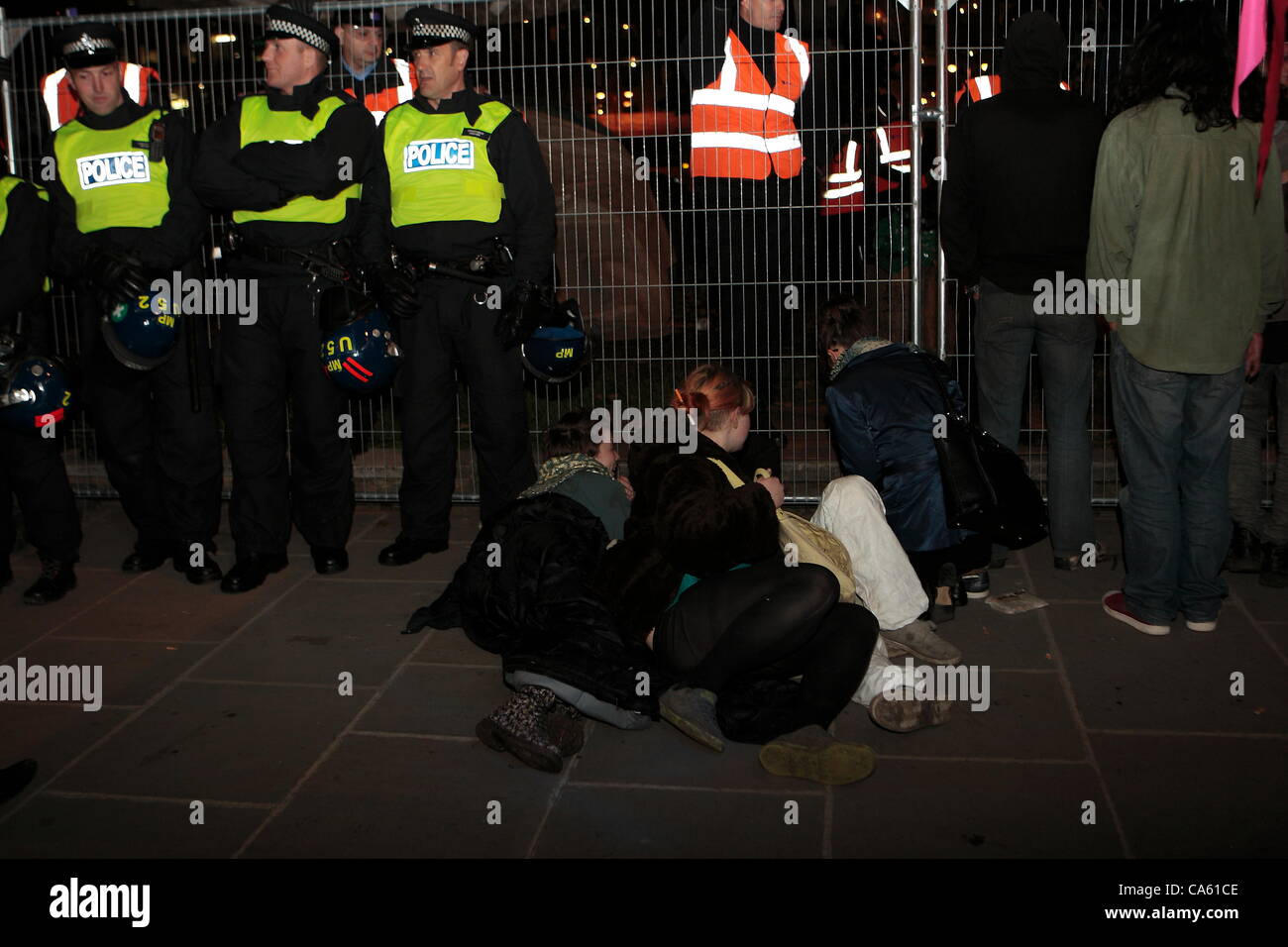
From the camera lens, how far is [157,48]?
724 cm

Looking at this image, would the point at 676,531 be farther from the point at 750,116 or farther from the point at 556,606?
the point at 750,116

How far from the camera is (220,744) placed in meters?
4.41

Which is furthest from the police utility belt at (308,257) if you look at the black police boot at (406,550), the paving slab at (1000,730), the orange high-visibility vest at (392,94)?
A: the paving slab at (1000,730)

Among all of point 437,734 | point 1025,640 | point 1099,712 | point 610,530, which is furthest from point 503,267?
point 1099,712

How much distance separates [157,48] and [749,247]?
11.5ft

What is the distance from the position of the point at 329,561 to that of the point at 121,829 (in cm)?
252

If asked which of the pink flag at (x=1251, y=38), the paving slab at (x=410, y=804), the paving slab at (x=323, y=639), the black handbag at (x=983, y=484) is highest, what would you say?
the pink flag at (x=1251, y=38)

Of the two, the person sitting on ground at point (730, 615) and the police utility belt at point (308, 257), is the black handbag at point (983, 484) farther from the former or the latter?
the police utility belt at point (308, 257)

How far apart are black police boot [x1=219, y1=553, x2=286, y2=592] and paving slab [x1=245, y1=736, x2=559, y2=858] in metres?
1.87

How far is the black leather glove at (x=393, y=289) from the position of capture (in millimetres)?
6055

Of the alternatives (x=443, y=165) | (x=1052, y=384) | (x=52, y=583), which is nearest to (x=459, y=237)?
(x=443, y=165)

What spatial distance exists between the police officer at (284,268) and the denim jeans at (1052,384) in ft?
9.72

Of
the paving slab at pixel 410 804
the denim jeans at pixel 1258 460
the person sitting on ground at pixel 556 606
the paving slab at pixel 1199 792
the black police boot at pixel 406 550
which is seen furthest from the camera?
the black police boot at pixel 406 550
